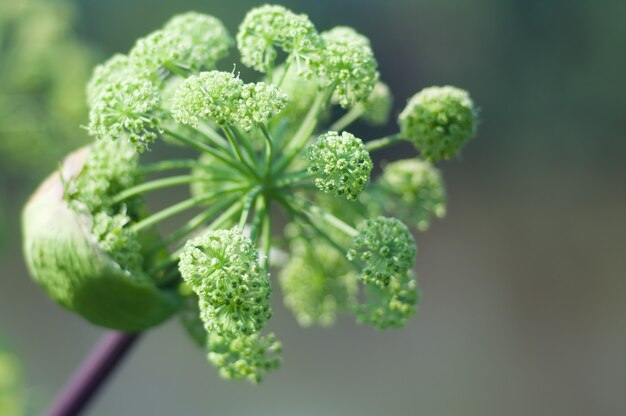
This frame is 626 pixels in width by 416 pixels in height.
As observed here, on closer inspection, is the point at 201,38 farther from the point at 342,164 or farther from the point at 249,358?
the point at 249,358

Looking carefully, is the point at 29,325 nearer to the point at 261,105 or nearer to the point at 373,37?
the point at 373,37

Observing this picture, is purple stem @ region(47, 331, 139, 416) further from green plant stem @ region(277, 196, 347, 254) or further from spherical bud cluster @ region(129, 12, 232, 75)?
spherical bud cluster @ region(129, 12, 232, 75)

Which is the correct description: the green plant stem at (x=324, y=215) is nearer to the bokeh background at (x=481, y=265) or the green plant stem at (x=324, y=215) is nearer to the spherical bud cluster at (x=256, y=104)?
the spherical bud cluster at (x=256, y=104)

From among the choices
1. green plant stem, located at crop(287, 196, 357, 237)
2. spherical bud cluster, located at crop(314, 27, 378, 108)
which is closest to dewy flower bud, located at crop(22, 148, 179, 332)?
green plant stem, located at crop(287, 196, 357, 237)

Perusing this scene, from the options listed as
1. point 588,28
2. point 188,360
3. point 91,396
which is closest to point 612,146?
point 588,28

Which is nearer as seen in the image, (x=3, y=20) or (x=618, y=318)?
(x=3, y=20)

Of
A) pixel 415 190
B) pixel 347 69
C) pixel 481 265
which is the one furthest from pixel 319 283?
pixel 481 265

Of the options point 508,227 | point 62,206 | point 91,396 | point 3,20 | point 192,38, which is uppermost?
point 508,227

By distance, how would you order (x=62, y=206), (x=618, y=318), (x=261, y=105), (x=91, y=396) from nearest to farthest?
(x=261, y=105) < (x=62, y=206) < (x=91, y=396) < (x=618, y=318)
